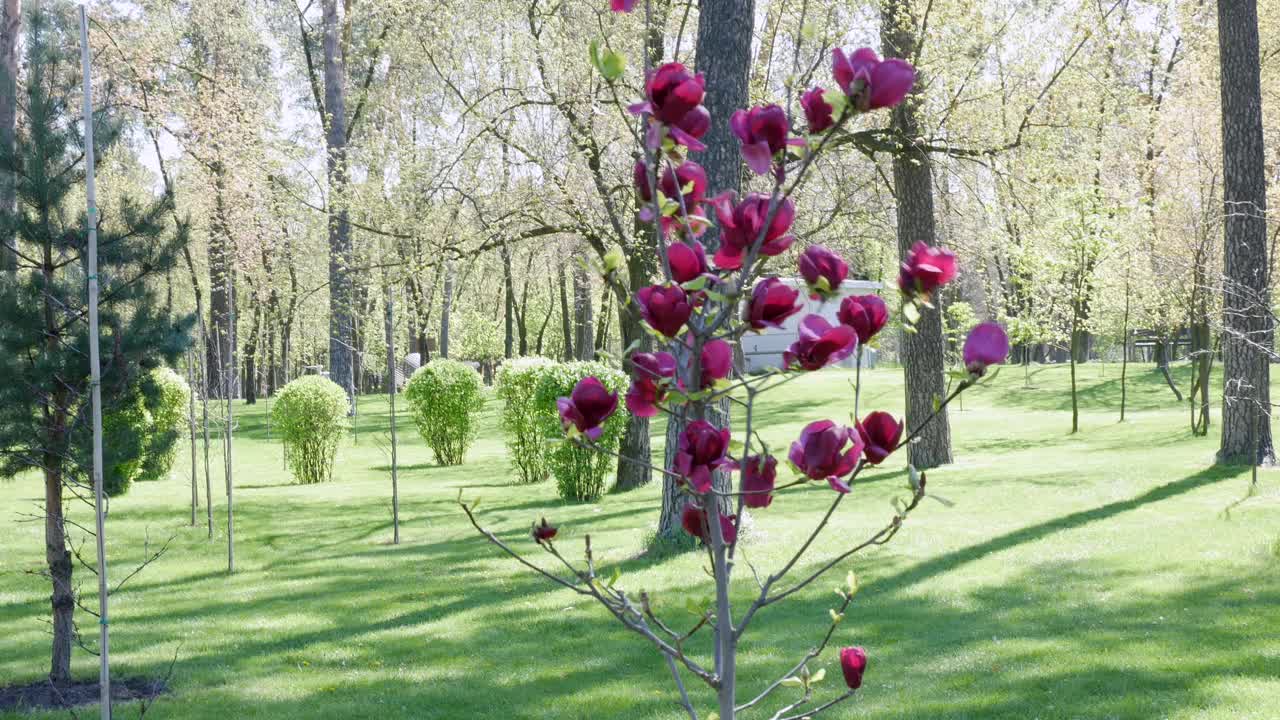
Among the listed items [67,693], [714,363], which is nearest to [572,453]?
[67,693]

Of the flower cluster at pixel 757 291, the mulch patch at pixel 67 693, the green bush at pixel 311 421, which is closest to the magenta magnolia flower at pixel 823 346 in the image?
the flower cluster at pixel 757 291

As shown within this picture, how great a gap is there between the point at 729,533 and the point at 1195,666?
4.39 meters

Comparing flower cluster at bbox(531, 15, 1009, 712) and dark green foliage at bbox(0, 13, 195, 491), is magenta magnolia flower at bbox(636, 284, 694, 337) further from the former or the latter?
dark green foliage at bbox(0, 13, 195, 491)

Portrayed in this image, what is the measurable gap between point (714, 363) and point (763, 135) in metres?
0.29

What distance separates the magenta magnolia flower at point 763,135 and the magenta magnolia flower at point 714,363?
0.24 m

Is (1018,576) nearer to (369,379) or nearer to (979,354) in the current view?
(979,354)

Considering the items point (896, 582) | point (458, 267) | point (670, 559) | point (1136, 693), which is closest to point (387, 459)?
point (458, 267)

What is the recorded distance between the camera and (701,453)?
1296 mm

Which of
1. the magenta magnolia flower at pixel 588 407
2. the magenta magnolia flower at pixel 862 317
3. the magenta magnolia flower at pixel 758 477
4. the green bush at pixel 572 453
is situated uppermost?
the magenta magnolia flower at pixel 862 317

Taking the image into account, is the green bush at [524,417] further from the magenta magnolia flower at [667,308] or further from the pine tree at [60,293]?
the magenta magnolia flower at [667,308]

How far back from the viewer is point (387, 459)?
18781 mm

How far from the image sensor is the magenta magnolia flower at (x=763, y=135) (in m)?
1.23

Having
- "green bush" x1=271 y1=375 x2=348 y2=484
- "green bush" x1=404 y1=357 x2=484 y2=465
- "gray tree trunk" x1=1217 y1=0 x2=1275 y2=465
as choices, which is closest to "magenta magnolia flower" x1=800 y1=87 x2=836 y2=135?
"gray tree trunk" x1=1217 y1=0 x2=1275 y2=465

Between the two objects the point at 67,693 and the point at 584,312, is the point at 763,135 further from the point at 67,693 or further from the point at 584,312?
the point at 584,312
